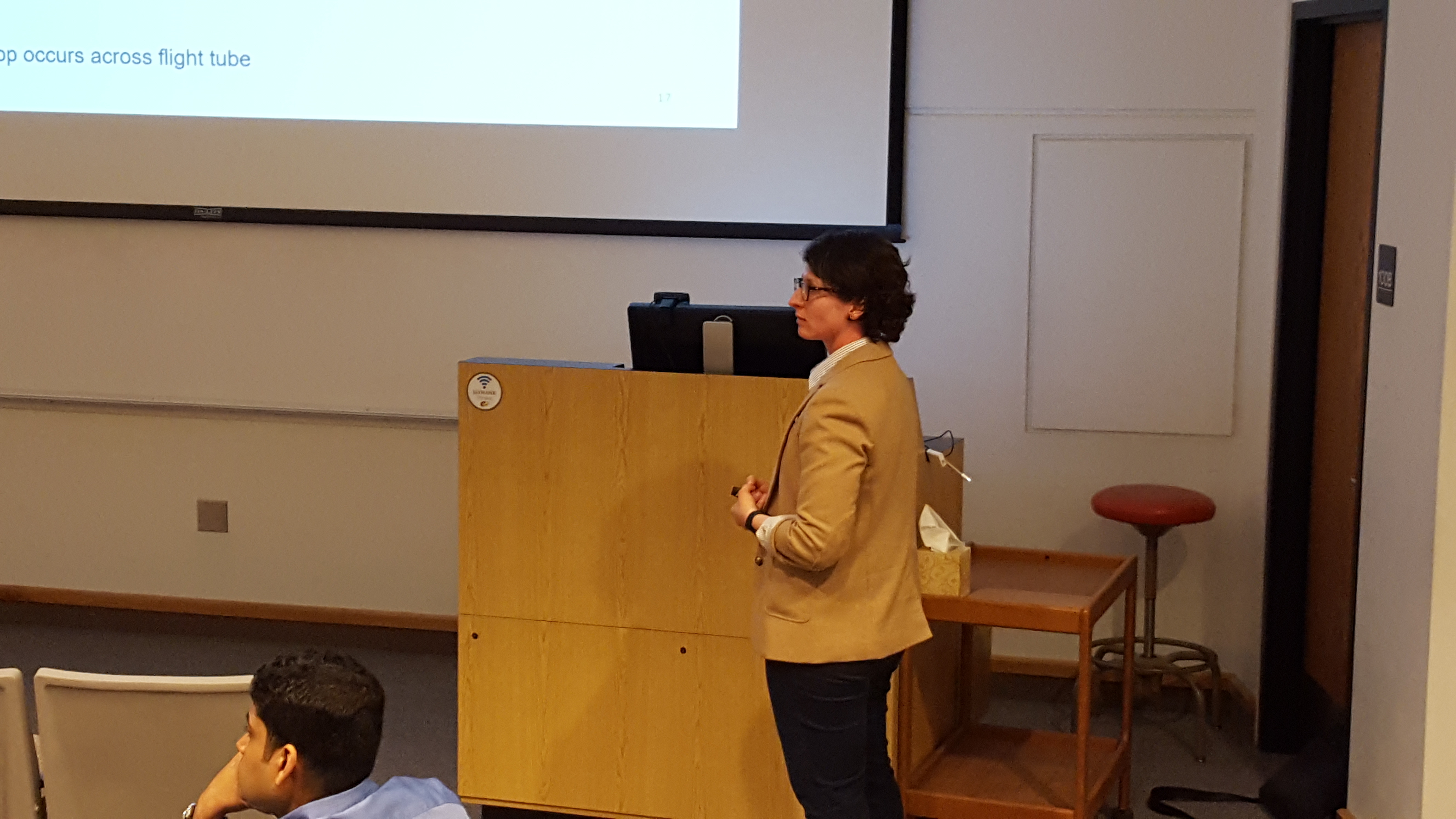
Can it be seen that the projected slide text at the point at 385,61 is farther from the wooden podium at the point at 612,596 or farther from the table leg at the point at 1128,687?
the table leg at the point at 1128,687

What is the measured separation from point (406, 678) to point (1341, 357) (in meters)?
2.87

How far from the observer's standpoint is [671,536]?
3.25 metres

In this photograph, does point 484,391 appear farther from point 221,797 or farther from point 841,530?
point 221,797

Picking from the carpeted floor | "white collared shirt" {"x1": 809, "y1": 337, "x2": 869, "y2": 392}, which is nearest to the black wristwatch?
"white collared shirt" {"x1": 809, "y1": 337, "x2": 869, "y2": 392}

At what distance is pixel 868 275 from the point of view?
2.62 metres

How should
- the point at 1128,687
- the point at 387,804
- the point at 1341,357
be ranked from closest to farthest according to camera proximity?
1. the point at 387,804
2. the point at 1128,687
3. the point at 1341,357

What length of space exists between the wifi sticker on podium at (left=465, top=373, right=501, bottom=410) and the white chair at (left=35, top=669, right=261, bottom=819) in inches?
41.9

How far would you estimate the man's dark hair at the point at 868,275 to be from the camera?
8.62 ft

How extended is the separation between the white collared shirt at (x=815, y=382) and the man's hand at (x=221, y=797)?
0.98 metres

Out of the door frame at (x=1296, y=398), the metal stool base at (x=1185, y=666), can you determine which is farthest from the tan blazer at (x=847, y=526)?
the door frame at (x=1296, y=398)

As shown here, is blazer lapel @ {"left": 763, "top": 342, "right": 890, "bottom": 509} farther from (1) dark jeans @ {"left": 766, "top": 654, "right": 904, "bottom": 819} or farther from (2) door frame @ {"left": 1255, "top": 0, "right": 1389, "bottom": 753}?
(2) door frame @ {"left": 1255, "top": 0, "right": 1389, "bottom": 753}

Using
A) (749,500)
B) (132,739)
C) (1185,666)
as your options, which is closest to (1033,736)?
(1185,666)

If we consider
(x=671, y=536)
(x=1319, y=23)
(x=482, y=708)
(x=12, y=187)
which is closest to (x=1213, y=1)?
(x=1319, y=23)

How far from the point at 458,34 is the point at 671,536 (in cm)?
214
